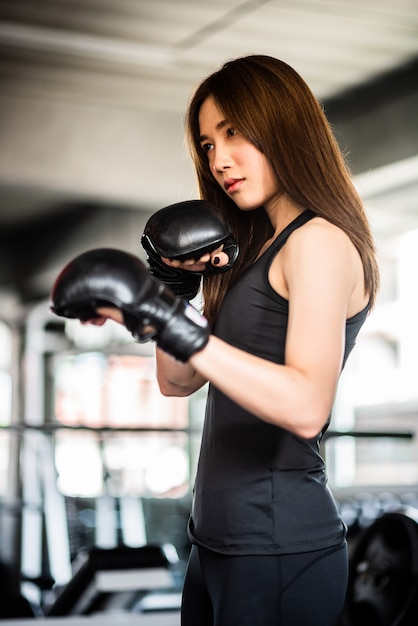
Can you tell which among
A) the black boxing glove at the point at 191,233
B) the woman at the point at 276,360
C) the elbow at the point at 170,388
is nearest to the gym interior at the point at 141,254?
the elbow at the point at 170,388

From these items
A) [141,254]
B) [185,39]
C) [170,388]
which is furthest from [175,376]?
[141,254]

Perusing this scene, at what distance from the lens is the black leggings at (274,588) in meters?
1.31

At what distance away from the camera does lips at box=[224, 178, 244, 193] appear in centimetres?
143

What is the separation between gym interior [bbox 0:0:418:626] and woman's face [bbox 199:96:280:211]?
5.92ft

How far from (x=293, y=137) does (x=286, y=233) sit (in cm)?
15

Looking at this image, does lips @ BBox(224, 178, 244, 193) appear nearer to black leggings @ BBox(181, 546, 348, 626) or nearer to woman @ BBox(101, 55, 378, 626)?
woman @ BBox(101, 55, 378, 626)

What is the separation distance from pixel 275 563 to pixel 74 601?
2.88 m

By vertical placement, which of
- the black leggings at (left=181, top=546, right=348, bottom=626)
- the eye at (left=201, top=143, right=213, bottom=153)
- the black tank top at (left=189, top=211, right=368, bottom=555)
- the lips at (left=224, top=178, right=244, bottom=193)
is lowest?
the black leggings at (left=181, top=546, right=348, bottom=626)

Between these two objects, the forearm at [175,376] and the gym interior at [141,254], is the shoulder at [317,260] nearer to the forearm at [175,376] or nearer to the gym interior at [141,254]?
the forearm at [175,376]

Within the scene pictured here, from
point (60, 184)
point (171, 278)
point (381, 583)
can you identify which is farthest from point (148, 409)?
point (171, 278)

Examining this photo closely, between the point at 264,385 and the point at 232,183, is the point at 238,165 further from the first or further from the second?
the point at 264,385

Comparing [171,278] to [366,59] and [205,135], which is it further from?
[366,59]

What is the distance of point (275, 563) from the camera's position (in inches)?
51.6

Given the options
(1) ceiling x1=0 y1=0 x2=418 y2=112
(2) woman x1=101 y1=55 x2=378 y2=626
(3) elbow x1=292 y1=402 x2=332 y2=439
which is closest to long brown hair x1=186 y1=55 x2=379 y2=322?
(2) woman x1=101 y1=55 x2=378 y2=626
